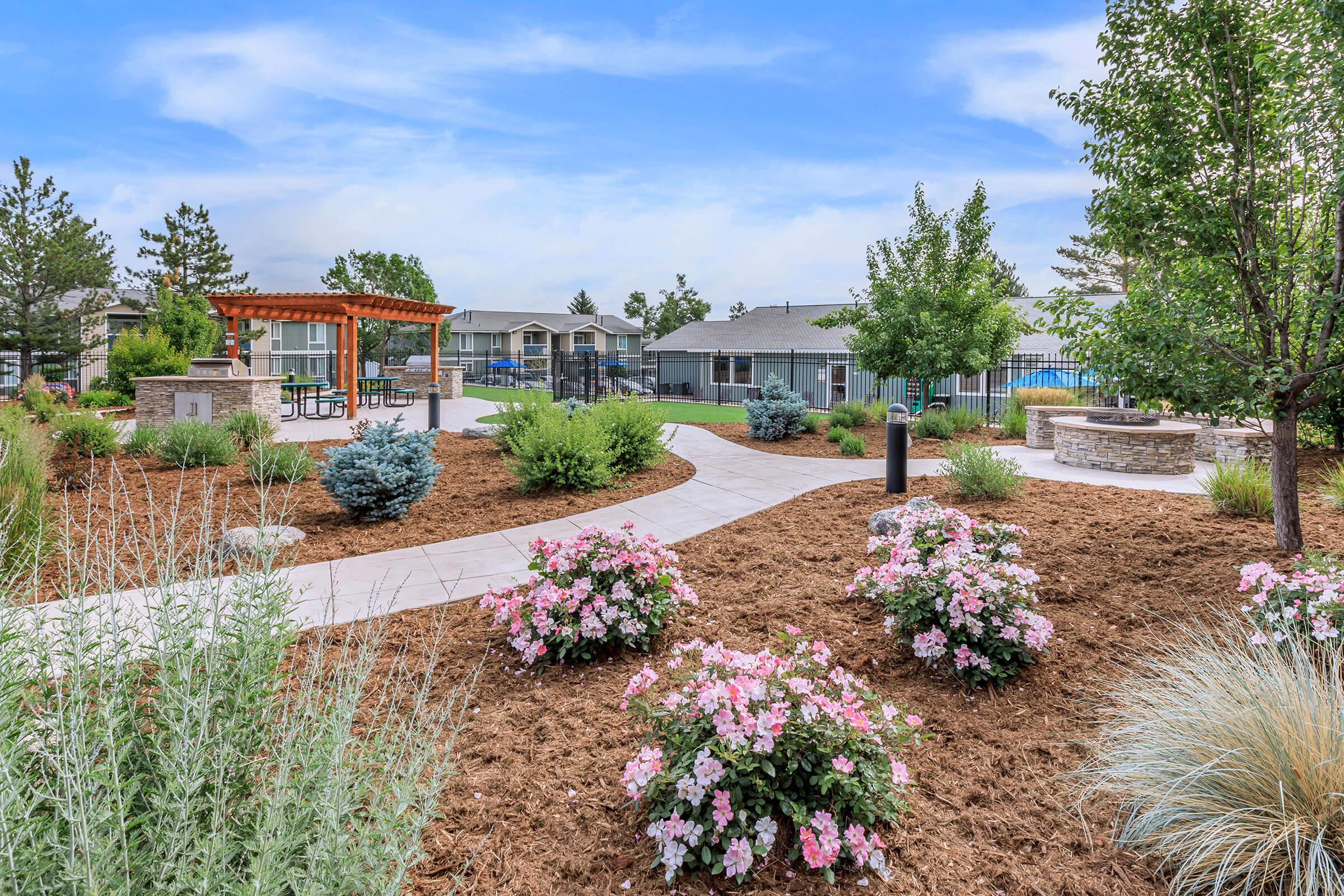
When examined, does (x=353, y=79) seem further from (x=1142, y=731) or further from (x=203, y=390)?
(x=1142, y=731)

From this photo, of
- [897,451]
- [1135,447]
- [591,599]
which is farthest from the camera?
[1135,447]

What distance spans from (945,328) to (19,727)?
42.3 feet

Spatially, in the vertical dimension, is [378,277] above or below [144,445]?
above

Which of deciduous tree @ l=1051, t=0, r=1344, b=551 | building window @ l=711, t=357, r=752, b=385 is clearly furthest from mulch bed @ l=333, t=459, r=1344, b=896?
building window @ l=711, t=357, r=752, b=385

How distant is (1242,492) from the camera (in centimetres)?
596

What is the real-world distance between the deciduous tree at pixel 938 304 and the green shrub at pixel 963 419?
71cm

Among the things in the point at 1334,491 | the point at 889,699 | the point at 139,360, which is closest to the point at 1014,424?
the point at 1334,491

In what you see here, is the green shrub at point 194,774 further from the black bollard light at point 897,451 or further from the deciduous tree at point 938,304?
the deciduous tree at point 938,304

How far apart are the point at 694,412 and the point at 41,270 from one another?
24380 millimetres

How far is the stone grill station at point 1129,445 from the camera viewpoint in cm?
921

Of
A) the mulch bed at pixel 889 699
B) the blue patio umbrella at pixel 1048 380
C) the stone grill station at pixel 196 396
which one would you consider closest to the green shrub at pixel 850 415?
the blue patio umbrella at pixel 1048 380

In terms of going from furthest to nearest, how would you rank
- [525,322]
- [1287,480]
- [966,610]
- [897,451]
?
[525,322] < [897,451] < [1287,480] < [966,610]

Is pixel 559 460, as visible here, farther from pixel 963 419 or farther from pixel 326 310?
pixel 326 310

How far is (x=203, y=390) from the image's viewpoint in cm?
1332
